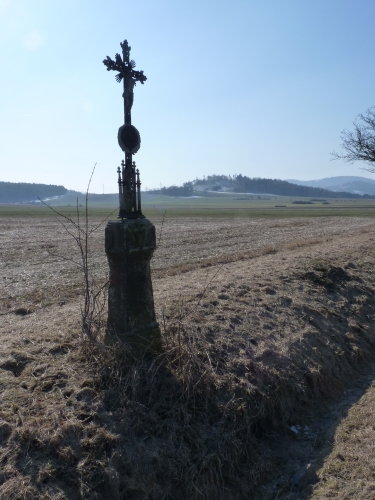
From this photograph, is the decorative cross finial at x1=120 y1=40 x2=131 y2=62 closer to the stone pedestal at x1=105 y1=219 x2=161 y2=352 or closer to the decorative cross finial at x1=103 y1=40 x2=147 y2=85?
the decorative cross finial at x1=103 y1=40 x2=147 y2=85

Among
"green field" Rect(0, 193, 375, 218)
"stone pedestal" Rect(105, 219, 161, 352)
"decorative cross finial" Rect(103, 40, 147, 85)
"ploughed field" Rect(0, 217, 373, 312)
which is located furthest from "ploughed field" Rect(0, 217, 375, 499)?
"decorative cross finial" Rect(103, 40, 147, 85)

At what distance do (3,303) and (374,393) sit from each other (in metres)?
7.82

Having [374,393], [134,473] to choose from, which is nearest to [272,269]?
[374,393]

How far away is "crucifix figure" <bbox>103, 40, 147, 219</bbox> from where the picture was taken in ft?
17.4

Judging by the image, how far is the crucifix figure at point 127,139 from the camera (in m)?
5.31

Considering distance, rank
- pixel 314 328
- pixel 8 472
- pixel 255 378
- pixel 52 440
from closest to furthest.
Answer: pixel 8 472 < pixel 52 440 < pixel 255 378 < pixel 314 328

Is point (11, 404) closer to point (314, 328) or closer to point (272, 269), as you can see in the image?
point (314, 328)

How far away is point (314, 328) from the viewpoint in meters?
7.70

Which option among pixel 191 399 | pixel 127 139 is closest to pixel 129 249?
pixel 127 139

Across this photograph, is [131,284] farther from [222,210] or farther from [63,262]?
[222,210]

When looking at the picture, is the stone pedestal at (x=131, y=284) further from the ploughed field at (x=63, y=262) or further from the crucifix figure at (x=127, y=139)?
the ploughed field at (x=63, y=262)

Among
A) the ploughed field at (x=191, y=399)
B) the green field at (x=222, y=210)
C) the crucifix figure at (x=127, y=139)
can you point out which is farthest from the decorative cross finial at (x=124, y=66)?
the ploughed field at (x=191, y=399)

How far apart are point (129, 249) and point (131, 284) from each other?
1.57ft

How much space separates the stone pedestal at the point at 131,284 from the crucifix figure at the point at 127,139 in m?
0.25
